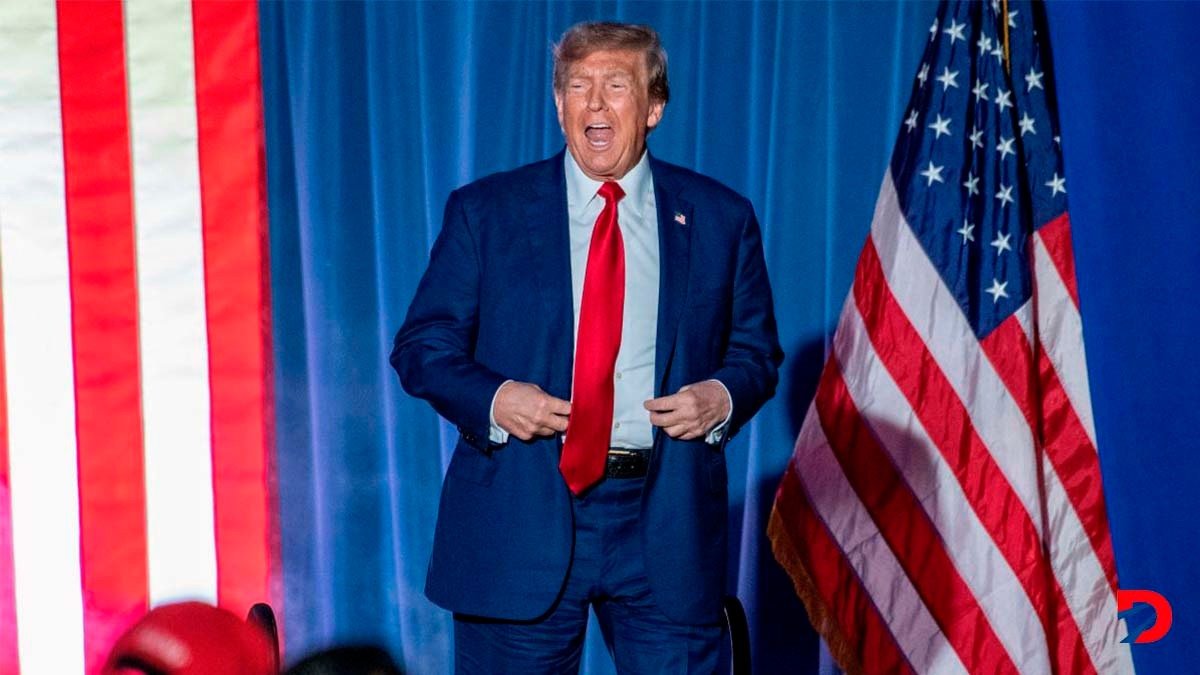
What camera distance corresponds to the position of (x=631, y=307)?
2.25 m

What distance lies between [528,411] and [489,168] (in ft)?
4.91

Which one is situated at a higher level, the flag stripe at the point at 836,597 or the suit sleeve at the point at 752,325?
the suit sleeve at the point at 752,325

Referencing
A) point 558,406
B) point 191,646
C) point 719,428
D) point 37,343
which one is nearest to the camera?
point 191,646

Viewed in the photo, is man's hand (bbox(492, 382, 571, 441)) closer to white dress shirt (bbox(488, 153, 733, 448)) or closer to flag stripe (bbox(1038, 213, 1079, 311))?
white dress shirt (bbox(488, 153, 733, 448))

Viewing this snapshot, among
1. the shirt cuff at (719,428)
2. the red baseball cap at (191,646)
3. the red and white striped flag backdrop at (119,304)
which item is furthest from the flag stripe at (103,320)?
the red baseball cap at (191,646)

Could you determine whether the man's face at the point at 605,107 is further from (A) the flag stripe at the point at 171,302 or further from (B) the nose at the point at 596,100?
(A) the flag stripe at the point at 171,302

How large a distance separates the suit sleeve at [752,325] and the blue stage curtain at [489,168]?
115cm

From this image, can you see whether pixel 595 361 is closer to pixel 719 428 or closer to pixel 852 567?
pixel 719 428

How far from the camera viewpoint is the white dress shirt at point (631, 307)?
2.24 meters

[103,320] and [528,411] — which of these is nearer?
[528,411]

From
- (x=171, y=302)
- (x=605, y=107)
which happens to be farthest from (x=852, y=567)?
(x=171, y=302)

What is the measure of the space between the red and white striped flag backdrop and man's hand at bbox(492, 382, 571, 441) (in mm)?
1540

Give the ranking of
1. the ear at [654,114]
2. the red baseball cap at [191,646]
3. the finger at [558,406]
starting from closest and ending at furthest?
the red baseball cap at [191,646], the finger at [558,406], the ear at [654,114]

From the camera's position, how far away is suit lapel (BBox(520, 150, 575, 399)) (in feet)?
7.32
